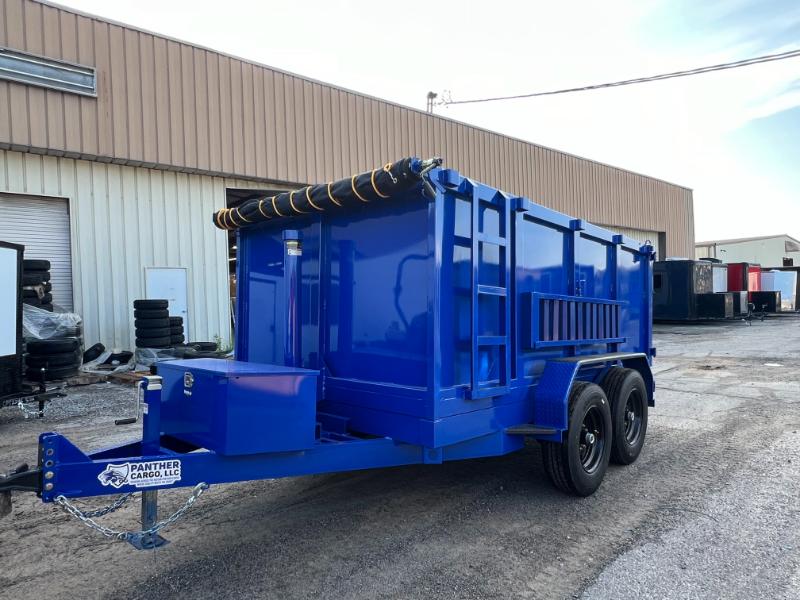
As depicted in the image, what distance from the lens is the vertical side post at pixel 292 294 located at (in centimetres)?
376

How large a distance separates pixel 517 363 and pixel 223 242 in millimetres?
10283

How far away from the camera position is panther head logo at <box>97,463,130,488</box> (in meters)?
2.66

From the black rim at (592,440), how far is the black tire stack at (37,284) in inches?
347

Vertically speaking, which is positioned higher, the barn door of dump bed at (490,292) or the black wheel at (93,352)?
the barn door of dump bed at (490,292)

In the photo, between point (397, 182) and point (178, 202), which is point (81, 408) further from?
point (397, 182)

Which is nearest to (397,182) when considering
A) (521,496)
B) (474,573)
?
(474,573)

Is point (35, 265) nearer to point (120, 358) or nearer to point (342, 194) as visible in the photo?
point (120, 358)

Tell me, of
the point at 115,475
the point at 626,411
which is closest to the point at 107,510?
the point at 115,475

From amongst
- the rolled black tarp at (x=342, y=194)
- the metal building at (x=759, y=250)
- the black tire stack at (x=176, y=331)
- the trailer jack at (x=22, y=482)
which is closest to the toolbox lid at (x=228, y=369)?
the trailer jack at (x=22, y=482)

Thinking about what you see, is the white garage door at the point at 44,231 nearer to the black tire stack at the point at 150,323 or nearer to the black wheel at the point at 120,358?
the black wheel at the point at 120,358

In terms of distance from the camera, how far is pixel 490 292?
3713mm

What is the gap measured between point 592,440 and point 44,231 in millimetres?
10480

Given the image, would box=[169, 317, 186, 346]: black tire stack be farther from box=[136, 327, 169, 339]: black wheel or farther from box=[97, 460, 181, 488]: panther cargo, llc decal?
box=[97, 460, 181, 488]: panther cargo, llc decal

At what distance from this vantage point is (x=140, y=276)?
1174 cm
